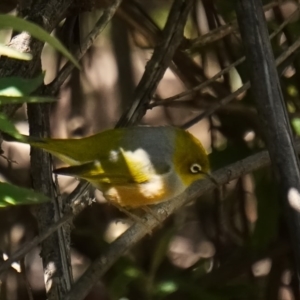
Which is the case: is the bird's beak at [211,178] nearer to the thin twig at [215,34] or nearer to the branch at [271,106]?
the thin twig at [215,34]

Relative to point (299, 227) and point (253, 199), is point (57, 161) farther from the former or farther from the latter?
point (299, 227)

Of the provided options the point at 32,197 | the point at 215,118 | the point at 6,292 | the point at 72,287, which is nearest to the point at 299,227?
the point at 32,197

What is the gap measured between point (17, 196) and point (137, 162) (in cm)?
134

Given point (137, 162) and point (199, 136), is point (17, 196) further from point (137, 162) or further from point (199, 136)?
point (199, 136)

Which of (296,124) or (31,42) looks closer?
(31,42)

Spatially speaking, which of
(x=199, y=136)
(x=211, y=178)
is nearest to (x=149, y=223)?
(x=211, y=178)

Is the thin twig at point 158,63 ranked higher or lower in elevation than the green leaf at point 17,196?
higher

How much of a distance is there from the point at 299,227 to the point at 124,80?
2068 millimetres

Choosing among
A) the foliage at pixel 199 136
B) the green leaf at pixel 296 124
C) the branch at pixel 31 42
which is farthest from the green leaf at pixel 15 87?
the green leaf at pixel 296 124

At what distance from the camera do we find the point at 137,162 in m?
2.20

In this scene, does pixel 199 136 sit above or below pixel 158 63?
above

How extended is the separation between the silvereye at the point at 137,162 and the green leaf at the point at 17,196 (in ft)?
3.54

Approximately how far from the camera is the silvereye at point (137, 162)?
2.12m

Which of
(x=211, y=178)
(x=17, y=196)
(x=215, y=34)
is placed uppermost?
(x=215, y=34)
